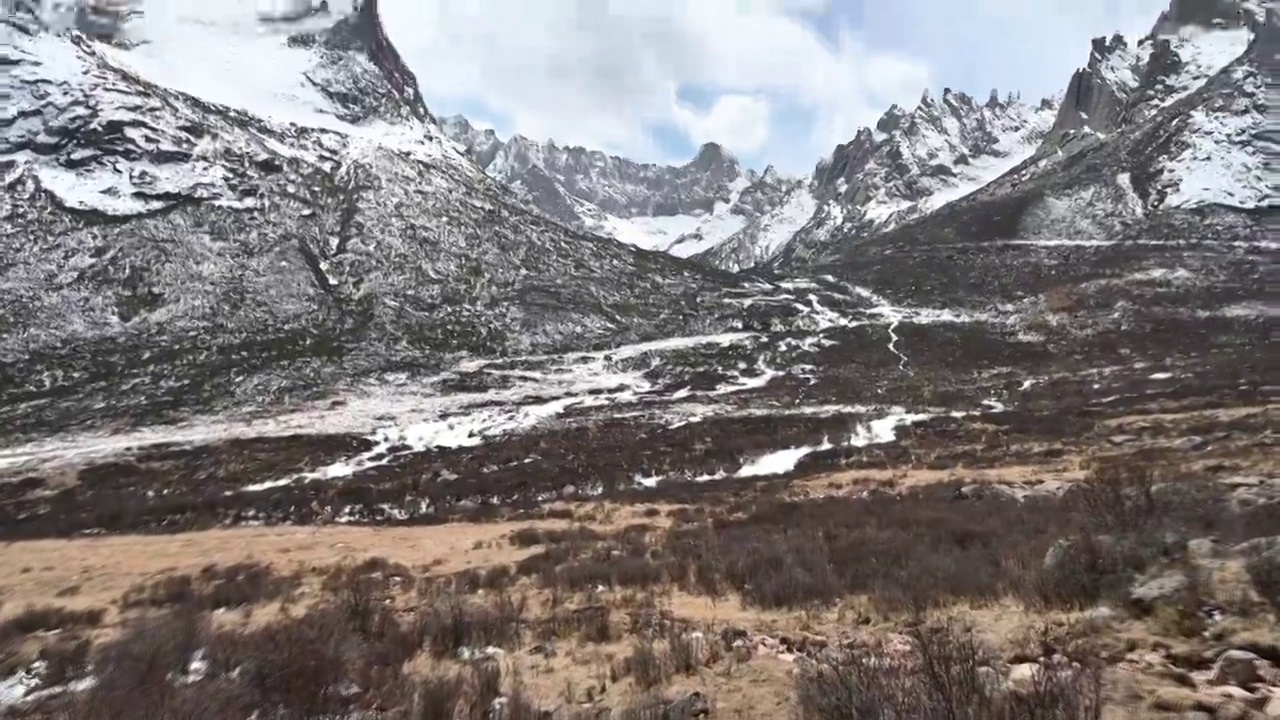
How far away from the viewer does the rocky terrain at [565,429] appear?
725 centimetres

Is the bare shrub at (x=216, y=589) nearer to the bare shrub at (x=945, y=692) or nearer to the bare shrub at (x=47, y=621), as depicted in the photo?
the bare shrub at (x=47, y=621)

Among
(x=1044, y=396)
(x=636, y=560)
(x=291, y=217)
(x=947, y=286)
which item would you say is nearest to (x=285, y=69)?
(x=291, y=217)

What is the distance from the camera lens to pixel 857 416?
41.7 metres

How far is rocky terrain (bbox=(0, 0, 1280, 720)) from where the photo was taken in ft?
23.8

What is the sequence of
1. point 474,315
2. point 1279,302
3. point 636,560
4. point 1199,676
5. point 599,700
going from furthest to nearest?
point 474,315 < point 1279,302 < point 636,560 < point 599,700 < point 1199,676

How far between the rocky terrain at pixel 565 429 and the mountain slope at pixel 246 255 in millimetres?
500

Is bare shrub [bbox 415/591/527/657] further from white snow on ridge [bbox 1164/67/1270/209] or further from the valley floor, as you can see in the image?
white snow on ridge [bbox 1164/67/1270/209]

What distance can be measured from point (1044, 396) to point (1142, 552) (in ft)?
128

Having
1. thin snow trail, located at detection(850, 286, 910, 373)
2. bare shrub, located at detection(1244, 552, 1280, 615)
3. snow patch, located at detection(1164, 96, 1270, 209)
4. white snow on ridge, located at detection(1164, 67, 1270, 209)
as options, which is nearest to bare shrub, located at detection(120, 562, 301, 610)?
bare shrub, located at detection(1244, 552, 1280, 615)

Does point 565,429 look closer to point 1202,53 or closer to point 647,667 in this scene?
point 647,667

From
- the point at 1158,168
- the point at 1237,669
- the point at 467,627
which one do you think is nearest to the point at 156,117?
the point at 467,627

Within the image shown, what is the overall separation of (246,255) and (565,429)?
51.7m

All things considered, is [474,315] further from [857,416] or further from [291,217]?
[857,416]

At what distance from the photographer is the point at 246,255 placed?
75.2m
